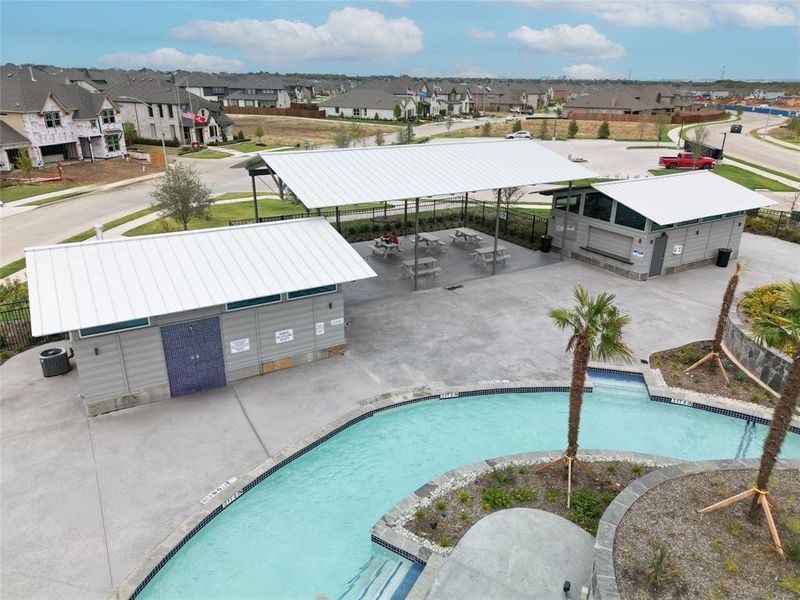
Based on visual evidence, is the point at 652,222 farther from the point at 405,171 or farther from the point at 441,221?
the point at 441,221

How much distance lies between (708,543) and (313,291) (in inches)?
428

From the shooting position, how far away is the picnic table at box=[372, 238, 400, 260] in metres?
24.7

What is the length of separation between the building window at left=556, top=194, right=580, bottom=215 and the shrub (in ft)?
56.4

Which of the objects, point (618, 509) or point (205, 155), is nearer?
point (618, 509)

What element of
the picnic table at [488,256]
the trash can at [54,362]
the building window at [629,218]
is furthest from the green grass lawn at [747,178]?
the trash can at [54,362]

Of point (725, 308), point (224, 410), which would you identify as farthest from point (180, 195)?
point (725, 308)

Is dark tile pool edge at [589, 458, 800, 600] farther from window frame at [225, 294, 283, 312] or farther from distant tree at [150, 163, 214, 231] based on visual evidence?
distant tree at [150, 163, 214, 231]

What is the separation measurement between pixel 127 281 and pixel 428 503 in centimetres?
922

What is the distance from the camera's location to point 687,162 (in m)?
50.0

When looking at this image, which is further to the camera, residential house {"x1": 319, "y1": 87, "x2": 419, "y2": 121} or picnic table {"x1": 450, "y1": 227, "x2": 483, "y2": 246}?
residential house {"x1": 319, "y1": 87, "x2": 419, "y2": 121}

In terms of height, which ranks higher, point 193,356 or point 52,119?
point 52,119

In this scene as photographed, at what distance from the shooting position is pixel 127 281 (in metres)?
13.3

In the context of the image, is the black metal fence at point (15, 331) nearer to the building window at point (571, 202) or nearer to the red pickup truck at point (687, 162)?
the building window at point (571, 202)

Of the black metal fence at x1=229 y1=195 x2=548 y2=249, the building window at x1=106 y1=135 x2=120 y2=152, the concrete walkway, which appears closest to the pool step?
the concrete walkway
